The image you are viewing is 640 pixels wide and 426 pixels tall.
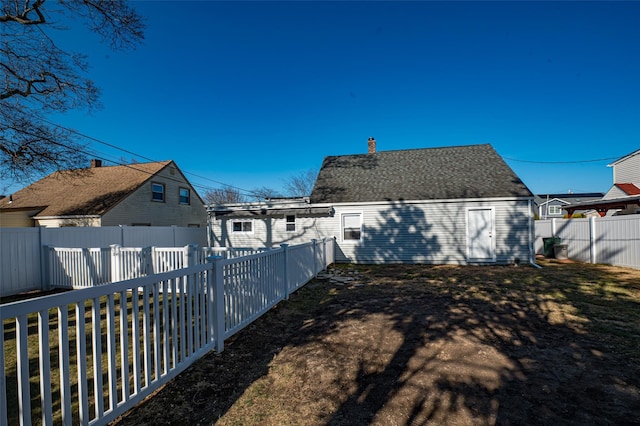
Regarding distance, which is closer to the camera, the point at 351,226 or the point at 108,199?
the point at 351,226

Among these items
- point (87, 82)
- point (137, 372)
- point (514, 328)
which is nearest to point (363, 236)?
point (514, 328)

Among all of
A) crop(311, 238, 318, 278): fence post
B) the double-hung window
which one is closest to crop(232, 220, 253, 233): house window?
the double-hung window

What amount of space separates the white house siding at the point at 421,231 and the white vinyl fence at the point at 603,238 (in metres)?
2.31

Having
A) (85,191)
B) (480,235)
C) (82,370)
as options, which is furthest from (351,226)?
(85,191)

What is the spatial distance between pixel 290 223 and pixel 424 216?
5877 mm

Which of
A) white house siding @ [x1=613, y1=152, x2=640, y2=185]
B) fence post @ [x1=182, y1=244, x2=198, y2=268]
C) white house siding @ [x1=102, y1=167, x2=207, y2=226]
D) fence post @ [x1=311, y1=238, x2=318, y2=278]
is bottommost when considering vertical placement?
fence post @ [x1=311, y1=238, x2=318, y2=278]

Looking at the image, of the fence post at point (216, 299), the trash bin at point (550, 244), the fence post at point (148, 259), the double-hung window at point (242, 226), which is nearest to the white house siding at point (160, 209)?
the double-hung window at point (242, 226)

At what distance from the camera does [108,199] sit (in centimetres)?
1686

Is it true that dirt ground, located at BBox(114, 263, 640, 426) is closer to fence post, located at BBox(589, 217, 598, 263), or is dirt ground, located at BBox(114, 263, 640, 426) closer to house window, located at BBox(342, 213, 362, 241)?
fence post, located at BBox(589, 217, 598, 263)

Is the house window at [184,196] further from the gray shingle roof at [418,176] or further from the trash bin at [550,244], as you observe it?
the trash bin at [550,244]

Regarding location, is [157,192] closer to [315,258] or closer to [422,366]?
[315,258]

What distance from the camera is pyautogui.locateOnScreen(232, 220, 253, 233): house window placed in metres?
14.6

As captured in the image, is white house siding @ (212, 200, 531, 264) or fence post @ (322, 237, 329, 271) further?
white house siding @ (212, 200, 531, 264)

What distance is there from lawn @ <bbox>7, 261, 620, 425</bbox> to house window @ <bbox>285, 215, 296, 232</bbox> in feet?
25.1
